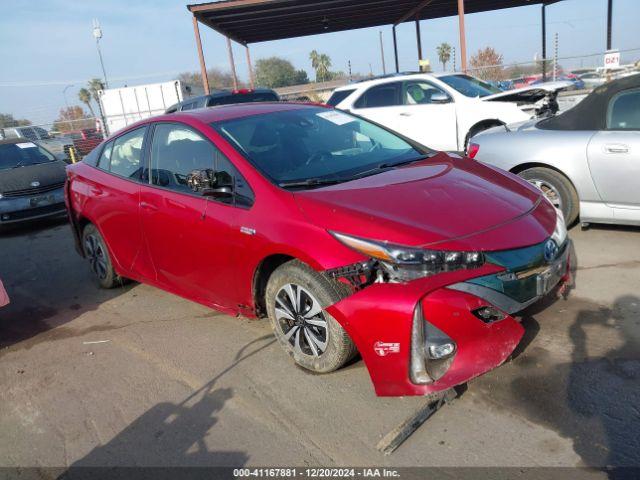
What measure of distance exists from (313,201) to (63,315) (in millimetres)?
3075

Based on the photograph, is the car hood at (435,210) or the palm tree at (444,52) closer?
the car hood at (435,210)

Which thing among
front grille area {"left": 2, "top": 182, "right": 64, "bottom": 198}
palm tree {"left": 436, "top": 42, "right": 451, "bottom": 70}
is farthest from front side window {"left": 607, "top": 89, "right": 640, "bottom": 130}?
palm tree {"left": 436, "top": 42, "right": 451, "bottom": 70}

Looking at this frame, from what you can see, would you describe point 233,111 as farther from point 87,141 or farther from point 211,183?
point 87,141

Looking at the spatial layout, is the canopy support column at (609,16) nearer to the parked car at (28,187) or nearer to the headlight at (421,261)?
the parked car at (28,187)

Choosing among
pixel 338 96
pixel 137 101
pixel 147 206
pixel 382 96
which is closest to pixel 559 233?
pixel 147 206

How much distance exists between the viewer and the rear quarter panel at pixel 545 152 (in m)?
4.96

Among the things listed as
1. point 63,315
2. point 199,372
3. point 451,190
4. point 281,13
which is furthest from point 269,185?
point 281,13

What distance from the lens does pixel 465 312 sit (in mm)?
2588

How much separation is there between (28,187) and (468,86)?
7695mm

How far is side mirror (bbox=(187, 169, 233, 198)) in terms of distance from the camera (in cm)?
350

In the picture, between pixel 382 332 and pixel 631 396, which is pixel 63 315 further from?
pixel 631 396

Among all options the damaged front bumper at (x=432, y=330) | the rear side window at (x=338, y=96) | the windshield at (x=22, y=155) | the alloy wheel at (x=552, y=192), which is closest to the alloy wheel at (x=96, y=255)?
the damaged front bumper at (x=432, y=330)

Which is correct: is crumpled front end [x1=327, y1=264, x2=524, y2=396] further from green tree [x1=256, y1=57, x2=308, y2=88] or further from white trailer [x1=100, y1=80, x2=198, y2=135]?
green tree [x1=256, y1=57, x2=308, y2=88]

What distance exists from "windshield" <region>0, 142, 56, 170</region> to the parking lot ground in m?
6.27
